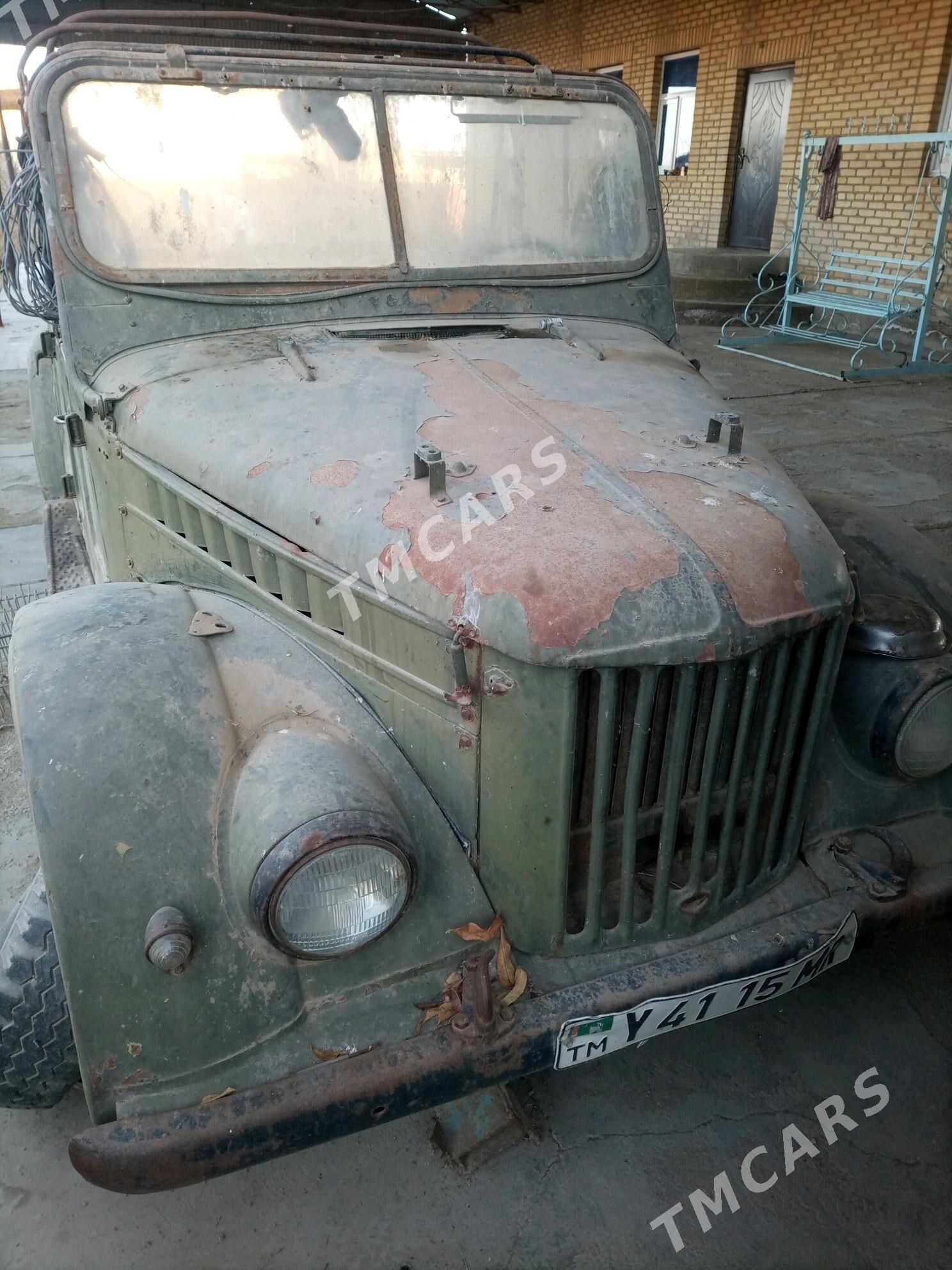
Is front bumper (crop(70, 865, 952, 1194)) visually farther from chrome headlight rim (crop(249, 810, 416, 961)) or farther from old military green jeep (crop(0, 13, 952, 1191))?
chrome headlight rim (crop(249, 810, 416, 961))

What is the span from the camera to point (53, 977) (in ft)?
6.05

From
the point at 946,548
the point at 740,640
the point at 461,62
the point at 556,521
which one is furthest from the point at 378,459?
the point at 946,548

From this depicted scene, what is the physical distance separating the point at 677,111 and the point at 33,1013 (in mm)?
15351

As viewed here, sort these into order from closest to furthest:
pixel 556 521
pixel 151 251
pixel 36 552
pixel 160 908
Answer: pixel 160 908 < pixel 556 521 < pixel 151 251 < pixel 36 552

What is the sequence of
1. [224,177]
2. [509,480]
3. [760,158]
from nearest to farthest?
[509,480]
[224,177]
[760,158]

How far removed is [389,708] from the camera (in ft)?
6.55

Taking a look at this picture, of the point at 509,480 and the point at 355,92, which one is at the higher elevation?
the point at 355,92

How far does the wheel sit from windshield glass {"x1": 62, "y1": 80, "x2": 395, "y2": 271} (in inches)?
76.1

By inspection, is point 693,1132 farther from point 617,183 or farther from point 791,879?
point 617,183

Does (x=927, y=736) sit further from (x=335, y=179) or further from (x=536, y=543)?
(x=335, y=179)

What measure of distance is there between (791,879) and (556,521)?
3.38ft

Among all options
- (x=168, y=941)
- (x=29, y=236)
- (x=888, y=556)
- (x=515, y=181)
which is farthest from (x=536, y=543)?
(x=29, y=236)

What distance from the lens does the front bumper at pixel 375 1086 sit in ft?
5.26

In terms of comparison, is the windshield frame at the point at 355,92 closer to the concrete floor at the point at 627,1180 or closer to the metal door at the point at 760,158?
the concrete floor at the point at 627,1180
